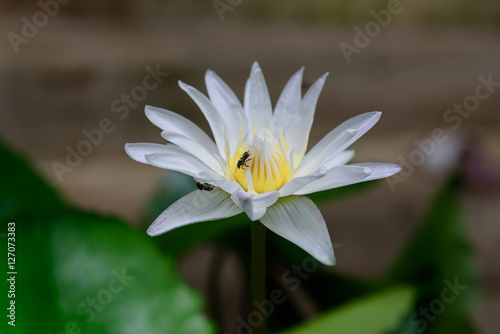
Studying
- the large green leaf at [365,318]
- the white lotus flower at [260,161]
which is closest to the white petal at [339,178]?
the white lotus flower at [260,161]

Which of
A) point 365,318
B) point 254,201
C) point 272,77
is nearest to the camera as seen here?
point 254,201

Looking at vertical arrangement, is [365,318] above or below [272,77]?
below

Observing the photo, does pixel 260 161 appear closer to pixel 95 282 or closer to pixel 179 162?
pixel 179 162

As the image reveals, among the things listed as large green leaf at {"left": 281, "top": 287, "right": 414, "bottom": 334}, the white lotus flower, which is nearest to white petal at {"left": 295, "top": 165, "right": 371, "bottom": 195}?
the white lotus flower

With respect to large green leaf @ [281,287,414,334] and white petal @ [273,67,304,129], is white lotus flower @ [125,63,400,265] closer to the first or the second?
white petal @ [273,67,304,129]

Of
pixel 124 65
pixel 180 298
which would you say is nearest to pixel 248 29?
pixel 124 65

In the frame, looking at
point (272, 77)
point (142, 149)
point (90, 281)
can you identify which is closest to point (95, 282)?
point (90, 281)
